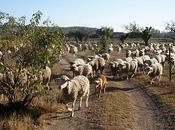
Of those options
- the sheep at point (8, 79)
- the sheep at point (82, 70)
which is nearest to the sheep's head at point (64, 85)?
the sheep at point (8, 79)

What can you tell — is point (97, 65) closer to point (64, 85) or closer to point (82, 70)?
point (82, 70)

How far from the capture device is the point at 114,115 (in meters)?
19.6

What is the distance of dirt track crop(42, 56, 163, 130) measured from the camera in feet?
59.7

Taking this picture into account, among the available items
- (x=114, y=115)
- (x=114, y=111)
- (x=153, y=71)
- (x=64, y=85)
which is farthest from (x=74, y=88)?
(x=153, y=71)

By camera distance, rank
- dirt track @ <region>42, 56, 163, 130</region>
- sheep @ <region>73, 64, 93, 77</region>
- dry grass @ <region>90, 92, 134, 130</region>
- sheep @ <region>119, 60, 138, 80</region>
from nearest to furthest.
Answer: dry grass @ <region>90, 92, 134, 130</region> < dirt track @ <region>42, 56, 163, 130</region> < sheep @ <region>73, 64, 93, 77</region> < sheep @ <region>119, 60, 138, 80</region>

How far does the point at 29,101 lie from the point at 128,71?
44.7ft

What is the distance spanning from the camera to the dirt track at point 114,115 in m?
18.2

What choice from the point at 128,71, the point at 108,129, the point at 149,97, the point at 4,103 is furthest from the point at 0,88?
the point at 128,71

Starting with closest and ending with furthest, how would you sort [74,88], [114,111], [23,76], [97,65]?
[74,88], [114,111], [23,76], [97,65]

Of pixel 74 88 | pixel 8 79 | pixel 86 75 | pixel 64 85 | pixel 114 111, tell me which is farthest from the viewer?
pixel 86 75

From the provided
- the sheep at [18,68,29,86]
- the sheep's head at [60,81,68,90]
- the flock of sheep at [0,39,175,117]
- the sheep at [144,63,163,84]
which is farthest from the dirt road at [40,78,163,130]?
the sheep at [144,63,163,84]

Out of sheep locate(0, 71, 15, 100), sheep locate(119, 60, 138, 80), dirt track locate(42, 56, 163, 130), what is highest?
sheep locate(0, 71, 15, 100)

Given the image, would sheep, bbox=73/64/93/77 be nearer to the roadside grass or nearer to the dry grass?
the roadside grass

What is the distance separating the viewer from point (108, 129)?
1734 cm
